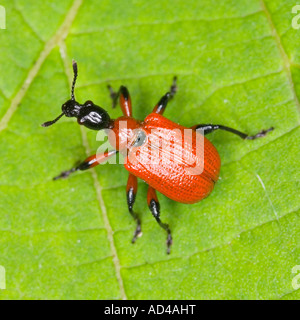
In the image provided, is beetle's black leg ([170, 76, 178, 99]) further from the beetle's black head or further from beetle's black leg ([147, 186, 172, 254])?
beetle's black leg ([147, 186, 172, 254])

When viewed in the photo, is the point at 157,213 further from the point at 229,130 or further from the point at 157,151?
the point at 229,130

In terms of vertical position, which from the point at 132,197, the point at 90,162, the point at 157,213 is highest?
the point at 90,162

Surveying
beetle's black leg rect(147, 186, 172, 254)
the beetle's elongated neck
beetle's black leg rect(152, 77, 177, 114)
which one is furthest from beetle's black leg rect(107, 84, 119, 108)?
beetle's black leg rect(147, 186, 172, 254)

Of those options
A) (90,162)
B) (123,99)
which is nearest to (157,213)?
(90,162)

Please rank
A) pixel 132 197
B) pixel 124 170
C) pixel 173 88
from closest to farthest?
pixel 132 197 → pixel 173 88 → pixel 124 170

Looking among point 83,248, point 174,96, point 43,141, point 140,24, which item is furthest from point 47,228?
point 140,24

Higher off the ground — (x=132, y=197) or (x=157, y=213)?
(x=132, y=197)

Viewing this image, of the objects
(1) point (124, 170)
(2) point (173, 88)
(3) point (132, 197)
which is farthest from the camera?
(1) point (124, 170)
